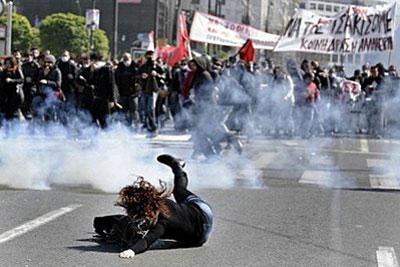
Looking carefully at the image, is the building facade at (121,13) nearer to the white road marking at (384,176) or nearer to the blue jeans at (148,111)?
the blue jeans at (148,111)

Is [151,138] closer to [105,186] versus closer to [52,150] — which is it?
[52,150]

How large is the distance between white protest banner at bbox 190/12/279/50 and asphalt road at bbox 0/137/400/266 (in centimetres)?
Answer: 1624

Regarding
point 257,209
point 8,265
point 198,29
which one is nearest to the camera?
point 8,265

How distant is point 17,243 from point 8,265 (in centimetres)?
95

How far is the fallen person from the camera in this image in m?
8.39

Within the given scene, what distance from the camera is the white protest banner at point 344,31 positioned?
26.5 metres

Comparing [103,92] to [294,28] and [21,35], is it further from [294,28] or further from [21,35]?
[21,35]

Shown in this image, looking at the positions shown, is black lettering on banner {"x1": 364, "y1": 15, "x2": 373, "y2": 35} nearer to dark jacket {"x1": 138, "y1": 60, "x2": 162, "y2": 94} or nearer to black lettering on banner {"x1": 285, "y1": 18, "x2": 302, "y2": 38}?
black lettering on banner {"x1": 285, "y1": 18, "x2": 302, "y2": 38}

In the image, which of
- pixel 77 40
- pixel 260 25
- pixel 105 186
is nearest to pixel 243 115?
pixel 105 186

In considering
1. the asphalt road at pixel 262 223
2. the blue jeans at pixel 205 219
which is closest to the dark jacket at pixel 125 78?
the asphalt road at pixel 262 223

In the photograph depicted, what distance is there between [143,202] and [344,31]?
2040 centimetres

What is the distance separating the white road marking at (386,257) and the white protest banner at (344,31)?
17.7 m

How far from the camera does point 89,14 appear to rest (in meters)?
55.8

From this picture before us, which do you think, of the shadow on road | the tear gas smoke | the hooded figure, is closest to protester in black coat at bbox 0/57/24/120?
the tear gas smoke
